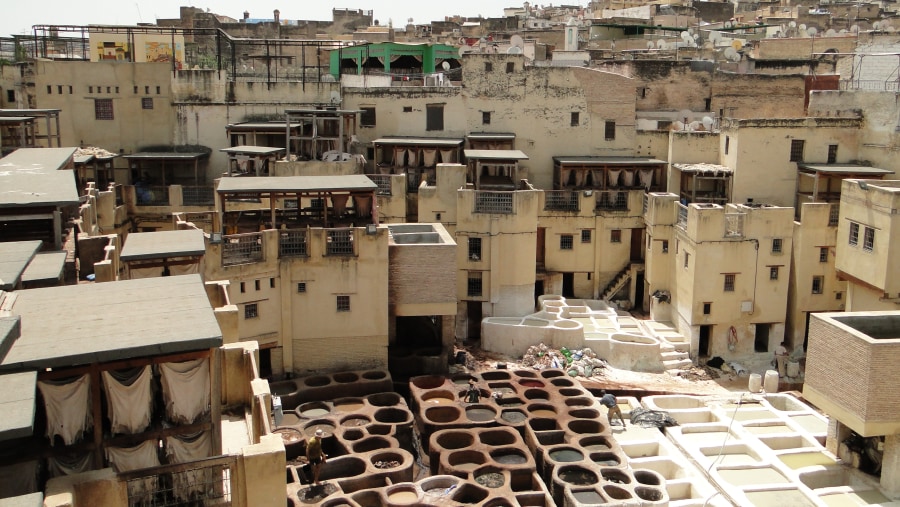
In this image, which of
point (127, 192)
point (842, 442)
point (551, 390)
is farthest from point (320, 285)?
point (842, 442)

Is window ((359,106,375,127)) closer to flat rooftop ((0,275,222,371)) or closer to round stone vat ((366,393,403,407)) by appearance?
round stone vat ((366,393,403,407))

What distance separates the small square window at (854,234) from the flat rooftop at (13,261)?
2780 cm

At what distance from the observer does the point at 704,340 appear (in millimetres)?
36500

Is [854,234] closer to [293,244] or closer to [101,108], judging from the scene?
[293,244]

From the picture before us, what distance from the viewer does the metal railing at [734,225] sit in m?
35.0

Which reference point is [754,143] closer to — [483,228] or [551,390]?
[483,228]

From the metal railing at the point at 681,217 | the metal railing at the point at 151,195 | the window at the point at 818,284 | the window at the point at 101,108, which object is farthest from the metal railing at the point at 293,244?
the window at the point at 818,284

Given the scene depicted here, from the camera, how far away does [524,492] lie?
75.9 feet

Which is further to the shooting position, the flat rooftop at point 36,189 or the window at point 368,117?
the window at point 368,117

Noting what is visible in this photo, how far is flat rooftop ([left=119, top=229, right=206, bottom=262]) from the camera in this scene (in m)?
21.1

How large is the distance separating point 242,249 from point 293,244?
1.70 meters

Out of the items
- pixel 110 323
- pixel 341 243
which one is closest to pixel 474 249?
pixel 341 243

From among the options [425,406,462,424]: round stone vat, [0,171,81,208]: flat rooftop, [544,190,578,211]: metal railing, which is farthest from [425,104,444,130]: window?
[0,171,81,208]: flat rooftop

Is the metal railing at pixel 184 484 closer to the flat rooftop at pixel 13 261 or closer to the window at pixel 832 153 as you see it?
the flat rooftop at pixel 13 261
